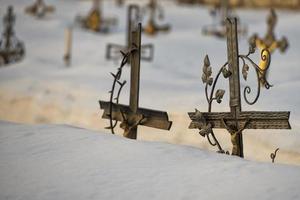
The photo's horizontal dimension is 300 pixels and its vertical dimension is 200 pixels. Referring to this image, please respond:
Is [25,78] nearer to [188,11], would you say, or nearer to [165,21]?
[165,21]

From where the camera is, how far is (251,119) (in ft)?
17.8

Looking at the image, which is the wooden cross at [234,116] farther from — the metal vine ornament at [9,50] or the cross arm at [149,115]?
the metal vine ornament at [9,50]

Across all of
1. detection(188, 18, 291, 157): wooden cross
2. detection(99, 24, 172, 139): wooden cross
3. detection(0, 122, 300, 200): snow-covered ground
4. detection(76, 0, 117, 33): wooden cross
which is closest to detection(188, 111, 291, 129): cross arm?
detection(188, 18, 291, 157): wooden cross

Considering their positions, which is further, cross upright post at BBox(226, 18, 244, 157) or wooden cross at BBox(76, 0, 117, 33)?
wooden cross at BBox(76, 0, 117, 33)

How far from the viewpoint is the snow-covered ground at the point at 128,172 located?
455 cm

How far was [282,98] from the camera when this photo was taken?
8711mm

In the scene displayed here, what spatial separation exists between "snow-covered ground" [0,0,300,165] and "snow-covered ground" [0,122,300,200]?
1.68 feet

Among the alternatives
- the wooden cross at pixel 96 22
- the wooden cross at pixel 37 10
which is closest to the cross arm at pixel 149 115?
the wooden cross at pixel 96 22

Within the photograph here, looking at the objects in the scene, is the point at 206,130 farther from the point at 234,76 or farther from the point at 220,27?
the point at 220,27

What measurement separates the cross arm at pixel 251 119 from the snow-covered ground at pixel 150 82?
0.47 meters

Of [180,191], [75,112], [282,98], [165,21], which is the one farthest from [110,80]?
[165,21]

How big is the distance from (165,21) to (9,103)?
53.6 ft

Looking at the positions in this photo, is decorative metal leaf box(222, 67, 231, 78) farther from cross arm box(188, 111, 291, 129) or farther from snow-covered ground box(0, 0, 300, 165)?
snow-covered ground box(0, 0, 300, 165)

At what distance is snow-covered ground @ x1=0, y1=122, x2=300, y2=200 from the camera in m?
4.55
